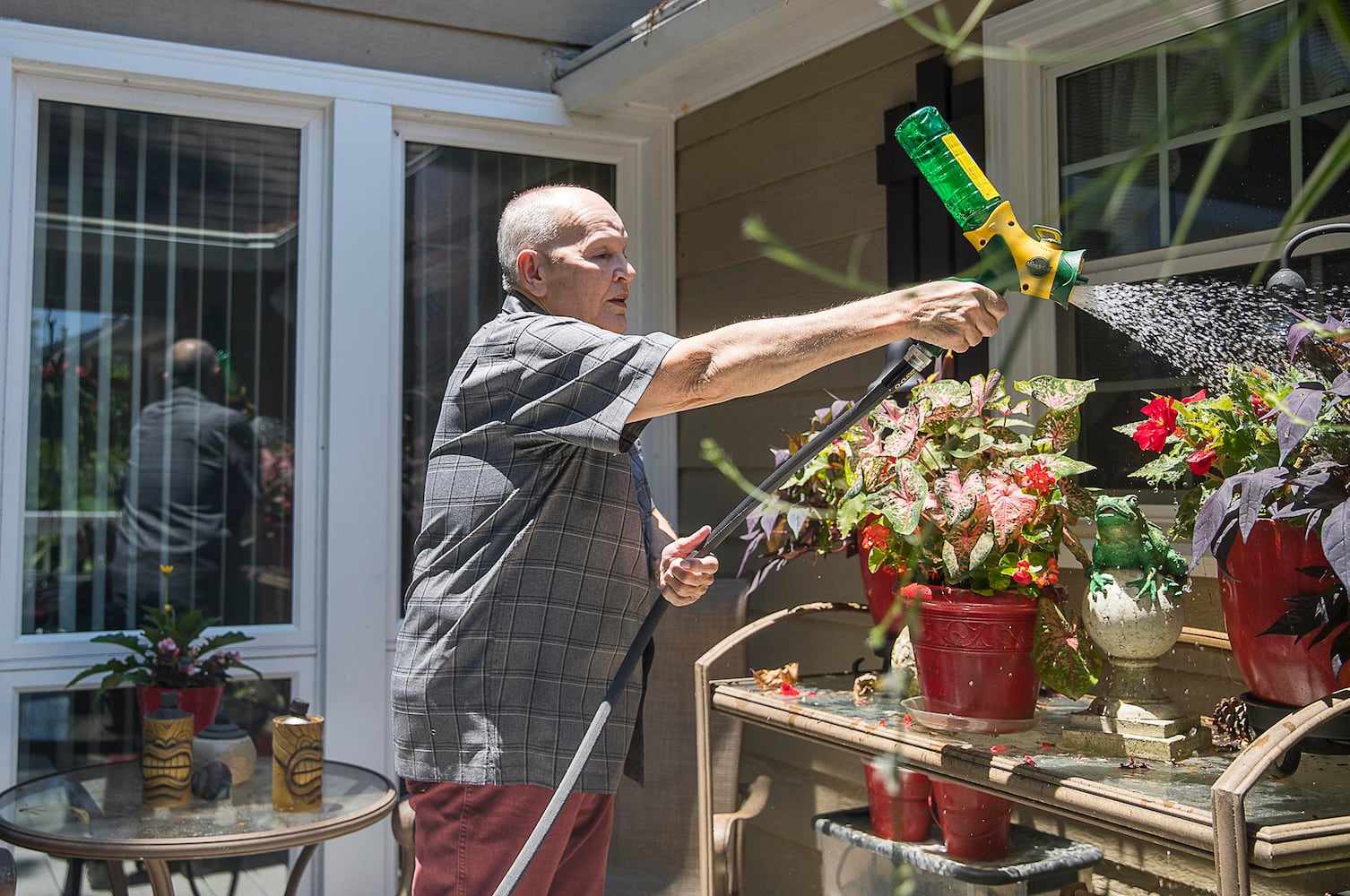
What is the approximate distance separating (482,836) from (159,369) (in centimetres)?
182

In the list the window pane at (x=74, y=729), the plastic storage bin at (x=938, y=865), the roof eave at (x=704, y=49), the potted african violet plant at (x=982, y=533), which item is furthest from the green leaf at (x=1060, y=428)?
the window pane at (x=74, y=729)

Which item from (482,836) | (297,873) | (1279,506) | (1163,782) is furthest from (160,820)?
(1279,506)

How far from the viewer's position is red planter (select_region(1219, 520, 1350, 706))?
1.36 m

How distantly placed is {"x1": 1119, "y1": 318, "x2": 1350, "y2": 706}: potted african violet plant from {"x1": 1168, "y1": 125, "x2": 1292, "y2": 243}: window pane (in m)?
0.56

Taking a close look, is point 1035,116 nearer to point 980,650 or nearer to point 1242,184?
point 1242,184

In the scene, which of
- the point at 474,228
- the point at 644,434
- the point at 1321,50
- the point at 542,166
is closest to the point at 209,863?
the point at 644,434

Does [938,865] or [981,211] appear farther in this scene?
[938,865]

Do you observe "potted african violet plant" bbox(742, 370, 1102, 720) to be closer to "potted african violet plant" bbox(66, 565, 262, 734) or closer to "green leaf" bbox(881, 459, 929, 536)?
"green leaf" bbox(881, 459, 929, 536)

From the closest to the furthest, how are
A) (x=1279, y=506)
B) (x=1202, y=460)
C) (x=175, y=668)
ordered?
1. (x=1279, y=506)
2. (x=1202, y=460)
3. (x=175, y=668)

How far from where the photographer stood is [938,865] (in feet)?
6.07

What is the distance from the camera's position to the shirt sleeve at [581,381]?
1491 millimetres

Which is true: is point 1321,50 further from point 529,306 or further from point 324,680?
point 324,680

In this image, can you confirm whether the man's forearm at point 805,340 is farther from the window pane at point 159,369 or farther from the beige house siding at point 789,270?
the window pane at point 159,369

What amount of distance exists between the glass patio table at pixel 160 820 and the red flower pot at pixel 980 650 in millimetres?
1224
